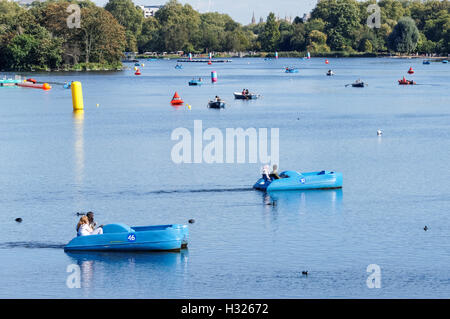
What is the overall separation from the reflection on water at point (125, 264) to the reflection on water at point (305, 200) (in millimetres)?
12457

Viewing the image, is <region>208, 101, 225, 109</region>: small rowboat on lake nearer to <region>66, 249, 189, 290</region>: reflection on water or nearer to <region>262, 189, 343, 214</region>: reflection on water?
<region>262, 189, 343, 214</region>: reflection on water

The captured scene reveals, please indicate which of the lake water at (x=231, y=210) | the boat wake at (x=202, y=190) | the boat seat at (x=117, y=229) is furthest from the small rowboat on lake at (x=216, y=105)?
the boat seat at (x=117, y=229)

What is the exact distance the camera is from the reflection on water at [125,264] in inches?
1581

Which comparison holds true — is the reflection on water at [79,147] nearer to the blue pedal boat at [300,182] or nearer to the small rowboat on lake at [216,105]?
the blue pedal boat at [300,182]

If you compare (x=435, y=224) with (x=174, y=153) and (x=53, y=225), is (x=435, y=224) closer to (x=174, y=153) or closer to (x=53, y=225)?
(x=53, y=225)

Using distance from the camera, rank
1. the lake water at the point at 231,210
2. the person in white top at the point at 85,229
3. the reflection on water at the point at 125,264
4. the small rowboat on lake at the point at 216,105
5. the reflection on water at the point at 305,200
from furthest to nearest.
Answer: the small rowboat on lake at the point at 216,105
the reflection on water at the point at 305,200
the person in white top at the point at 85,229
the reflection on water at the point at 125,264
the lake water at the point at 231,210

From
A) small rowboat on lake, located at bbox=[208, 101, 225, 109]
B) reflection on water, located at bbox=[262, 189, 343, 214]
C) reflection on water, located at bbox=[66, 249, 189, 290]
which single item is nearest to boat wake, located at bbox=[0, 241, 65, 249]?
reflection on water, located at bbox=[66, 249, 189, 290]

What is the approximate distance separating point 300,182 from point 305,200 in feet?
7.92

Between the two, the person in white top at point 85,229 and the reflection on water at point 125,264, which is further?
the person in white top at point 85,229

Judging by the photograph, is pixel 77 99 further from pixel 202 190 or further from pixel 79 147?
pixel 202 190

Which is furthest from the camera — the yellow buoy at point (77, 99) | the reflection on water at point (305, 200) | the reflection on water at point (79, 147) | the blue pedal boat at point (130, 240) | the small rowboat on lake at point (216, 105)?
the small rowboat on lake at point (216, 105)

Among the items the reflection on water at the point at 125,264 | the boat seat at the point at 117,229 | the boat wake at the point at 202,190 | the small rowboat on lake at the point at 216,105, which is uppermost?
the small rowboat on lake at the point at 216,105

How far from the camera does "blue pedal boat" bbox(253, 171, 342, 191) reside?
5881cm

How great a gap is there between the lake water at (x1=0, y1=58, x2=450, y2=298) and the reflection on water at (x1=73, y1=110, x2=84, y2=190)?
31cm
